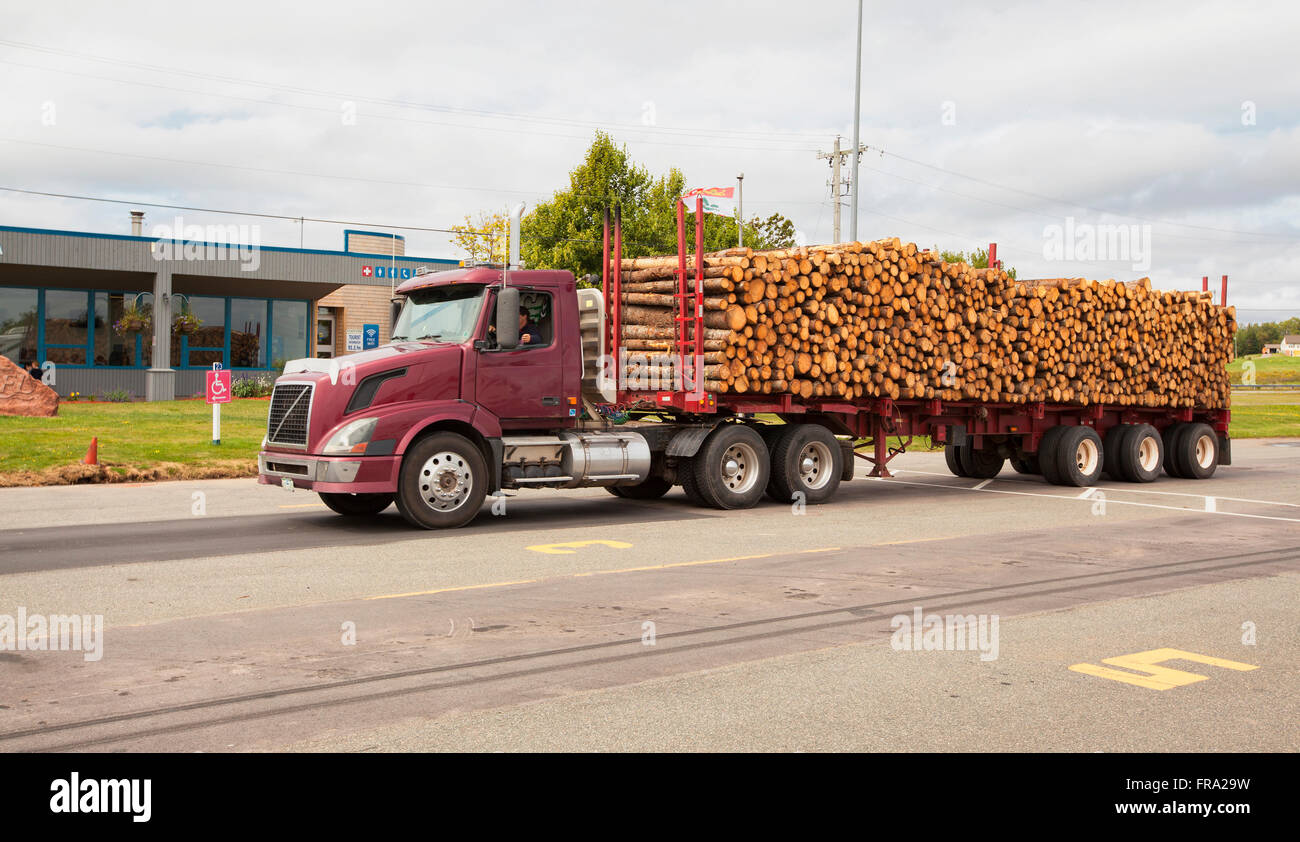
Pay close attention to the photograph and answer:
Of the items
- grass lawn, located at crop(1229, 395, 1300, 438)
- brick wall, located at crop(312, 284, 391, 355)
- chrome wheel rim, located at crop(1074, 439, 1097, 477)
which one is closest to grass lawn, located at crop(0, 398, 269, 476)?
chrome wheel rim, located at crop(1074, 439, 1097, 477)

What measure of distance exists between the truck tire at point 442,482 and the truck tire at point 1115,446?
1173 centimetres

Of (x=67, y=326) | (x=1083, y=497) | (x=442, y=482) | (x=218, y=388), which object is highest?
(x=67, y=326)

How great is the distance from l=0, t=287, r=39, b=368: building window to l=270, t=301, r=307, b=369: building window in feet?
26.1

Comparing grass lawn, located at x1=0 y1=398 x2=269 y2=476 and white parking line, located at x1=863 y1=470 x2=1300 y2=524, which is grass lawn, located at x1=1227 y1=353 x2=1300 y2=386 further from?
grass lawn, located at x1=0 y1=398 x2=269 y2=476

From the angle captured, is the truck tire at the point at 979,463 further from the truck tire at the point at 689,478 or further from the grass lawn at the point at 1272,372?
the grass lawn at the point at 1272,372

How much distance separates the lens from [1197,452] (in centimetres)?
2036

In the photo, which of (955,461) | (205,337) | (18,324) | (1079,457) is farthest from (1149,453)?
(18,324)

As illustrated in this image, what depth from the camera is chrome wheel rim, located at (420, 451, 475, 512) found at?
12141 millimetres

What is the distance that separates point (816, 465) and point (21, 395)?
61.0 feet

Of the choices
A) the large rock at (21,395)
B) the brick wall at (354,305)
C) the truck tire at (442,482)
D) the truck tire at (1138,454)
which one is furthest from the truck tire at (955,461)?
the brick wall at (354,305)

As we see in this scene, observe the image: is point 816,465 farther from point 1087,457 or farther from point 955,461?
point 1087,457

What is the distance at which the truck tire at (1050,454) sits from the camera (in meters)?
18.4
